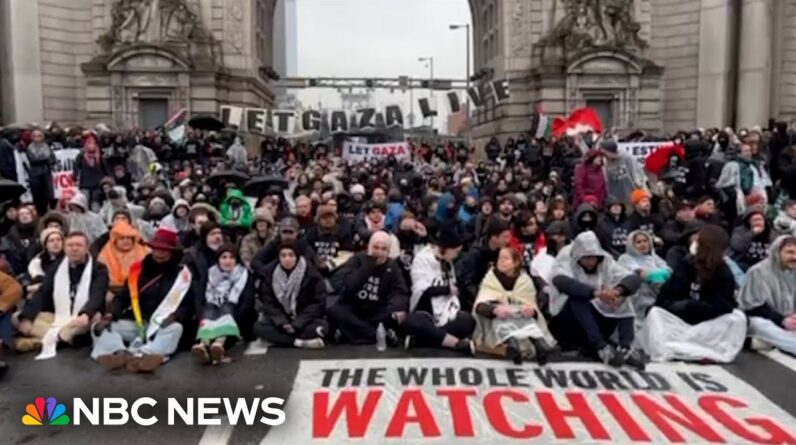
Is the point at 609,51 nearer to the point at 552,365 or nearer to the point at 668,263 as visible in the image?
the point at 668,263

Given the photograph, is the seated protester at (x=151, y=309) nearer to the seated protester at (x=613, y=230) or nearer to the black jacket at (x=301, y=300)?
the black jacket at (x=301, y=300)

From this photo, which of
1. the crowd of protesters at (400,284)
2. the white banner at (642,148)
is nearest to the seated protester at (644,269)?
the crowd of protesters at (400,284)

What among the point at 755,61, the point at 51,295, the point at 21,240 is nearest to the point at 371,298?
the point at 51,295

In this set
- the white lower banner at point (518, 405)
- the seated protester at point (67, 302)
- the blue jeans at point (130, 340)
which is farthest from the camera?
the seated protester at point (67, 302)

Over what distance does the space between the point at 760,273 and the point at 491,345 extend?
2.92 meters

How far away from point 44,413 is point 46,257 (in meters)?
2.95

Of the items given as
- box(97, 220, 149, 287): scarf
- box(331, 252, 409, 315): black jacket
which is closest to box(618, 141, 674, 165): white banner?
box(331, 252, 409, 315): black jacket

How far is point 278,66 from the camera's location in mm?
66188

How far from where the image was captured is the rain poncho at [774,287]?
799cm

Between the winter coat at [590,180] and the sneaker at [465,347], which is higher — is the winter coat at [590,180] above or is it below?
above

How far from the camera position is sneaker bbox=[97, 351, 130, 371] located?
23.5 feet

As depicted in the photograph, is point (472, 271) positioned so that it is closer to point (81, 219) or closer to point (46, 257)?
point (46, 257)

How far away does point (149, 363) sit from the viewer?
23.2ft

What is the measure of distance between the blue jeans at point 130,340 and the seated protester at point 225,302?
248mm
